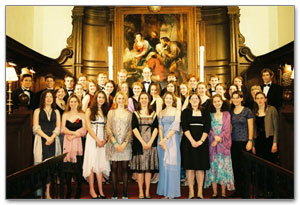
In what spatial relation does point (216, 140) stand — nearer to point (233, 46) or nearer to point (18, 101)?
point (233, 46)

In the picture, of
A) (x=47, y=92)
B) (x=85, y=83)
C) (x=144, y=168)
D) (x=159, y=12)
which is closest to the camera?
(x=144, y=168)

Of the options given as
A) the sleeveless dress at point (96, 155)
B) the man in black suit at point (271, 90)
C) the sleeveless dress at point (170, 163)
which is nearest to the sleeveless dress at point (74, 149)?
the sleeveless dress at point (96, 155)

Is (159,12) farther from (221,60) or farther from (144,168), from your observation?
(144,168)

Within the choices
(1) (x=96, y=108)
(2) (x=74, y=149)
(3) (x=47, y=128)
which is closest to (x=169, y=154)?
(1) (x=96, y=108)

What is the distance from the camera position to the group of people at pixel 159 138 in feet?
14.7

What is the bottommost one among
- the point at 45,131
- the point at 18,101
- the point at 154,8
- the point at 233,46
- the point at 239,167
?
the point at 239,167

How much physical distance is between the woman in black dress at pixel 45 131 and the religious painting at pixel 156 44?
5.65ft

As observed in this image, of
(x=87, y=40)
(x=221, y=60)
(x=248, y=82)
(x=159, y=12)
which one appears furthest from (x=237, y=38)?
(x=87, y=40)

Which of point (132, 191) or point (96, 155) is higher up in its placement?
point (96, 155)

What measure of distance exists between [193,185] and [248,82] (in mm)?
2271

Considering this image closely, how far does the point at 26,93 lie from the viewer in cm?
514

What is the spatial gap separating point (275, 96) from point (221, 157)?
4.44ft

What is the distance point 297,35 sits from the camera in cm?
468

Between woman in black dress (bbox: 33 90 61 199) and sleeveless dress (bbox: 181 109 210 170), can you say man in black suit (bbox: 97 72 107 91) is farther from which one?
sleeveless dress (bbox: 181 109 210 170)
